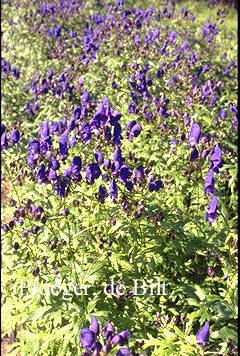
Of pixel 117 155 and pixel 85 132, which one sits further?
pixel 85 132

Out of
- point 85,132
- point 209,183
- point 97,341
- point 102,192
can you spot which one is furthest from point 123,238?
point 97,341

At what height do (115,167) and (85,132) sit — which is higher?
(85,132)

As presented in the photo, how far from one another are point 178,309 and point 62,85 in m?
3.28

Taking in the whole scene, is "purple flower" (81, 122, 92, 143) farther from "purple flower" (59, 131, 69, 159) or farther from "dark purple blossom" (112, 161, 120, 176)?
"dark purple blossom" (112, 161, 120, 176)

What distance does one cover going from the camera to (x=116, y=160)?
134 inches

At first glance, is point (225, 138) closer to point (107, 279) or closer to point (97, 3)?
point (107, 279)

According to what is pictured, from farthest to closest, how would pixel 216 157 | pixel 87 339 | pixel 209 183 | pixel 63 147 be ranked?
pixel 63 147
pixel 216 157
pixel 209 183
pixel 87 339

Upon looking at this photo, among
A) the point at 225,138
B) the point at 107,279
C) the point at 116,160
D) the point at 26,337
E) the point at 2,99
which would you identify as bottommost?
the point at 26,337

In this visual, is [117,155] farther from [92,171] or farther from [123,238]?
[123,238]

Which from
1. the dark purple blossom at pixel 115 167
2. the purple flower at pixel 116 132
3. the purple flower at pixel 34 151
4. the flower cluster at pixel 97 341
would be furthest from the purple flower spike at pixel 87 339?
the purple flower at pixel 116 132

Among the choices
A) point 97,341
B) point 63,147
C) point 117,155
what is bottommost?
point 97,341

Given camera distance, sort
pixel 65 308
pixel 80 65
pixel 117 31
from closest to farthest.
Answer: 1. pixel 65 308
2. pixel 80 65
3. pixel 117 31

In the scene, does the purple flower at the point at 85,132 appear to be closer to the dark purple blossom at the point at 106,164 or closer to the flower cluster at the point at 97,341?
the dark purple blossom at the point at 106,164

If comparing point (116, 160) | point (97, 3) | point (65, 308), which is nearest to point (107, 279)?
point (65, 308)
